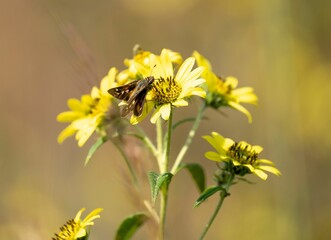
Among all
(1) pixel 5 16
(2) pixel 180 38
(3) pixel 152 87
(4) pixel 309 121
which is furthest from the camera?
(1) pixel 5 16

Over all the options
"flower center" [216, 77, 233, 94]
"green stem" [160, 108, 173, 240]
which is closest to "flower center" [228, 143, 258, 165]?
"green stem" [160, 108, 173, 240]

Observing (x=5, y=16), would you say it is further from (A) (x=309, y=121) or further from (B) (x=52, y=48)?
(A) (x=309, y=121)

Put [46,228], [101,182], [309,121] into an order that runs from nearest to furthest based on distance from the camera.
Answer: [46,228], [309,121], [101,182]

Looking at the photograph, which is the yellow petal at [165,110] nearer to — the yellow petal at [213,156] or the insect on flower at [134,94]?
the insect on flower at [134,94]

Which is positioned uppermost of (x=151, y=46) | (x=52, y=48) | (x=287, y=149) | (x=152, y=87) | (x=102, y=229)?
(x=52, y=48)

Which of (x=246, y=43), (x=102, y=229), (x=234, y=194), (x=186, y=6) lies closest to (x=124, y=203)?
(x=102, y=229)

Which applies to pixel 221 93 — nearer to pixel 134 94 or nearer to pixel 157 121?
pixel 157 121
